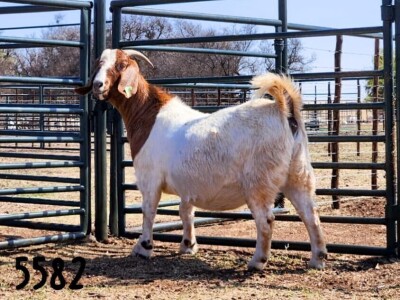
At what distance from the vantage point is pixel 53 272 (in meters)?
6.01

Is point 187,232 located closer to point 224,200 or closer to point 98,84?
point 224,200

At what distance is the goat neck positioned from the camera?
6.86 m

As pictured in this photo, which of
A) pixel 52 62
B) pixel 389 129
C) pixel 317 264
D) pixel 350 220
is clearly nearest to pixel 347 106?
pixel 389 129

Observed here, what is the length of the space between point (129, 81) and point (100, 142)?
1204 millimetres

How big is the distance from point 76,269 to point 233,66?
89.9 ft

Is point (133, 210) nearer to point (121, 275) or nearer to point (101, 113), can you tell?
point (101, 113)

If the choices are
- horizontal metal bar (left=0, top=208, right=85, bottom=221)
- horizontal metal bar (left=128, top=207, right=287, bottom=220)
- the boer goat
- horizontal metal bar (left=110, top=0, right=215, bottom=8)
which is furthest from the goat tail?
horizontal metal bar (left=0, top=208, right=85, bottom=221)

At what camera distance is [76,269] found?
621cm

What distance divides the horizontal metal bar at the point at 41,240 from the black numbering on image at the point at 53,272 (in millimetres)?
317

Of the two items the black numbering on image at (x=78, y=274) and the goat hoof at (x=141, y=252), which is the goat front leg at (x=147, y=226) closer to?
the goat hoof at (x=141, y=252)

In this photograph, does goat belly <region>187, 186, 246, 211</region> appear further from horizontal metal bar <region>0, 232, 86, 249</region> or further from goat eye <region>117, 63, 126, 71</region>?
horizontal metal bar <region>0, 232, 86, 249</region>

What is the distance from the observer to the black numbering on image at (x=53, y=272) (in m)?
5.58

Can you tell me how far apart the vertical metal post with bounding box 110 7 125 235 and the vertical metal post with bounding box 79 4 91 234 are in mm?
317

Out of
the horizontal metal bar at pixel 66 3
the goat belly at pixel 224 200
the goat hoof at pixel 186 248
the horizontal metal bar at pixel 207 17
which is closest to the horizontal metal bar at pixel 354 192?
the goat belly at pixel 224 200
